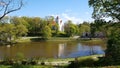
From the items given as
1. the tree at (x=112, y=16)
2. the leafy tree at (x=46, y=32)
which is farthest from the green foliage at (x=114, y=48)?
the leafy tree at (x=46, y=32)

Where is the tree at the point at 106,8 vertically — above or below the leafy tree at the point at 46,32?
above

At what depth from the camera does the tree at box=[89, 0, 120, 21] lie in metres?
24.4

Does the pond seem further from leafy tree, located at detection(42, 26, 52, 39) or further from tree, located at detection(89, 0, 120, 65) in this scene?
leafy tree, located at detection(42, 26, 52, 39)

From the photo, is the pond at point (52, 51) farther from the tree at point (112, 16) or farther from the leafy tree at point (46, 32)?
the leafy tree at point (46, 32)

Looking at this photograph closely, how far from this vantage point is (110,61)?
2292cm

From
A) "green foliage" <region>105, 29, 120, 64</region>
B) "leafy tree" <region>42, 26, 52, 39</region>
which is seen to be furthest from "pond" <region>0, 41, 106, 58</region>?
"leafy tree" <region>42, 26, 52, 39</region>

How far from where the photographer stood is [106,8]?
2512 cm

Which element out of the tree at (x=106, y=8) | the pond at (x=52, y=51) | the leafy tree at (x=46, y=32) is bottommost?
the pond at (x=52, y=51)

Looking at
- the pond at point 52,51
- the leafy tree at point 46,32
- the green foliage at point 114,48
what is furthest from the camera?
the leafy tree at point 46,32

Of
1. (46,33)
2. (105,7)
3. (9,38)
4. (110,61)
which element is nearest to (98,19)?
(105,7)

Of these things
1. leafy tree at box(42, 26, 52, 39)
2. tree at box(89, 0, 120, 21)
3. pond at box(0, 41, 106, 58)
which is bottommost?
pond at box(0, 41, 106, 58)

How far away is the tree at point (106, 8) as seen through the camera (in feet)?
80.0

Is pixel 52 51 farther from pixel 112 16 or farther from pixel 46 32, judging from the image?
pixel 46 32

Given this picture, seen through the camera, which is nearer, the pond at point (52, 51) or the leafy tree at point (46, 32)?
the pond at point (52, 51)
